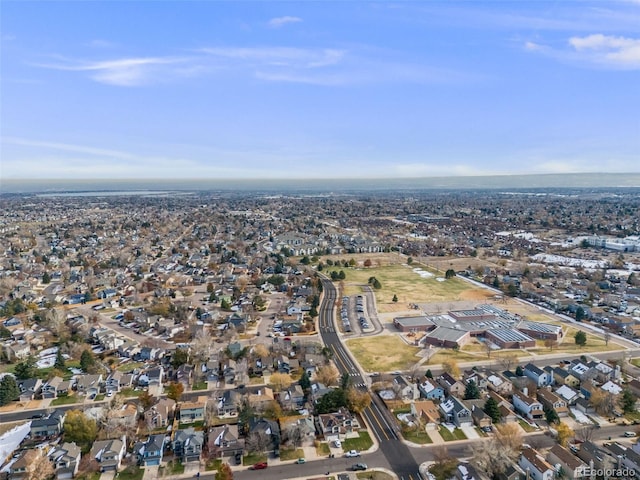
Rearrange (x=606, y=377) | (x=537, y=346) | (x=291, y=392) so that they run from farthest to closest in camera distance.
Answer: (x=537, y=346), (x=606, y=377), (x=291, y=392)

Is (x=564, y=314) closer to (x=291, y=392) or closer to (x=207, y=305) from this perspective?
(x=291, y=392)

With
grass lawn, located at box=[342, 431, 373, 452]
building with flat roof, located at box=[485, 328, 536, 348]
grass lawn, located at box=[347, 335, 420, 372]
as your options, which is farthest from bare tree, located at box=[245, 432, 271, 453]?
building with flat roof, located at box=[485, 328, 536, 348]

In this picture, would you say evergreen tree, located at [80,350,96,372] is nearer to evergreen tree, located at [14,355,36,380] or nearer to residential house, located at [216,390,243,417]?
evergreen tree, located at [14,355,36,380]

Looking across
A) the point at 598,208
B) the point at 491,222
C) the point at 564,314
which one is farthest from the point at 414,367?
the point at 598,208

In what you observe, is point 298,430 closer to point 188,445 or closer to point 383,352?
point 188,445

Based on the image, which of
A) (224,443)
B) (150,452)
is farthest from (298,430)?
(150,452)

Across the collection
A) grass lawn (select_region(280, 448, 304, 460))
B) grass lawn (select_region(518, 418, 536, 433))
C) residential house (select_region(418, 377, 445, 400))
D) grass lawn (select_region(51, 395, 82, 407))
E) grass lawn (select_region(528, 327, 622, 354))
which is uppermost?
residential house (select_region(418, 377, 445, 400))

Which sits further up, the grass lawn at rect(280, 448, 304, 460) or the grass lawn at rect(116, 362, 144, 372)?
the grass lawn at rect(280, 448, 304, 460)

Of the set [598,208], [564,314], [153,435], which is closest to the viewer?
[153,435]
